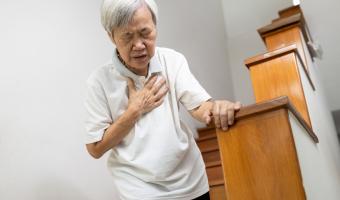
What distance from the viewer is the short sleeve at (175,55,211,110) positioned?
3.58 ft

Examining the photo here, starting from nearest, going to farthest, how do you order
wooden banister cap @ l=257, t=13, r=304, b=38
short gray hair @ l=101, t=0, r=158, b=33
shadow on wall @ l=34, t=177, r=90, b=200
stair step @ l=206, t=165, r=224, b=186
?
short gray hair @ l=101, t=0, r=158, b=33 → shadow on wall @ l=34, t=177, r=90, b=200 → wooden banister cap @ l=257, t=13, r=304, b=38 → stair step @ l=206, t=165, r=224, b=186

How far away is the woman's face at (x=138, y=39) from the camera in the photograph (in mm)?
1043

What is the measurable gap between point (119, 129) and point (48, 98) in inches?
27.9

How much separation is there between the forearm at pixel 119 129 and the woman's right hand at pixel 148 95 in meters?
0.02

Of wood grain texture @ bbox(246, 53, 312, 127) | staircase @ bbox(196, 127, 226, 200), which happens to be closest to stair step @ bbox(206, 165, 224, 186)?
staircase @ bbox(196, 127, 226, 200)

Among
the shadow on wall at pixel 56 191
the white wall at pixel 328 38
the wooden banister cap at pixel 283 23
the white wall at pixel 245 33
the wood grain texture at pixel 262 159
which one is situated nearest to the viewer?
the wood grain texture at pixel 262 159

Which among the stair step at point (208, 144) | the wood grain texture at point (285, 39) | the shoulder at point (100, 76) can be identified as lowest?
the stair step at point (208, 144)

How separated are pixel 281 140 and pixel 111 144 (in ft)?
1.69

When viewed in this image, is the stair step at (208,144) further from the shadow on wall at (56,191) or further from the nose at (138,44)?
the nose at (138,44)

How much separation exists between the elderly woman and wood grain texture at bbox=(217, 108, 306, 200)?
0.24m

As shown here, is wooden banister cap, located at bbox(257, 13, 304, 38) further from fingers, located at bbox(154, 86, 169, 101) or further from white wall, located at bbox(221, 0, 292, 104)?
white wall, located at bbox(221, 0, 292, 104)

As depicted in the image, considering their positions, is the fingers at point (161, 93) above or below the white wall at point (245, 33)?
below

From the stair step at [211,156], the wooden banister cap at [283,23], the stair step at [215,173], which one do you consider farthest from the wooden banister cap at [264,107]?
the stair step at [211,156]

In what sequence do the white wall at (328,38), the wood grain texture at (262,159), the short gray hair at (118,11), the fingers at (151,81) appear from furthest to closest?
the white wall at (328,38)
the fingers at (151,81)
the short gray hair at (118,11)
the wood grain texture at (262,159)
